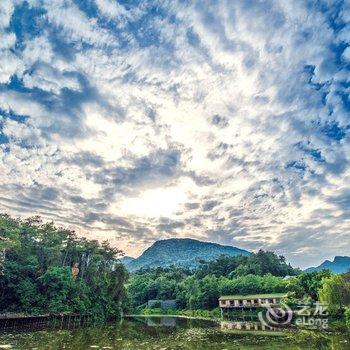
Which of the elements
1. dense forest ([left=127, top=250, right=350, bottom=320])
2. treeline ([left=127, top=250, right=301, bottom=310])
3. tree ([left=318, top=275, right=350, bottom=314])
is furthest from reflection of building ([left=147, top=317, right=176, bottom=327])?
tree ([left=318, top=275, right=350, bottom=314])

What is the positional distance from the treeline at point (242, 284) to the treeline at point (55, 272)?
16.3 meters

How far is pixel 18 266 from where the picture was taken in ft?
125

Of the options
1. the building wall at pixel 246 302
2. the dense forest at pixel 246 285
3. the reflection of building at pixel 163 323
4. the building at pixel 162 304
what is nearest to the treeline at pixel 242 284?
the dense forest at pixel 246 285

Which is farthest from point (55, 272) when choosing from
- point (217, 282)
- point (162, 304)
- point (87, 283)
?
point (162, 304)

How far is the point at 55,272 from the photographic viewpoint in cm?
4053

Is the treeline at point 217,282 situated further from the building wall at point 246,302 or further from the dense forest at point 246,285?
the building wall at point 246,302

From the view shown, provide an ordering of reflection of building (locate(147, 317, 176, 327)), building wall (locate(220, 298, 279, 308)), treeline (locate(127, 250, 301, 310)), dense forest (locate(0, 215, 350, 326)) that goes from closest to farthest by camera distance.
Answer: dense forest (locate(0, 215, 350, 326)) < reflection of building (locate(147, 317, 176, 327)) < building wall (locate(220, 298, 279, 308)) < treeline (locate(127, 250, 301, 310))

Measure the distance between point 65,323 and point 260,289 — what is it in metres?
33.7

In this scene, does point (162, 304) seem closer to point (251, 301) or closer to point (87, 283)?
point (87, 283)

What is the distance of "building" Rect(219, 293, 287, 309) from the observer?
46756mm

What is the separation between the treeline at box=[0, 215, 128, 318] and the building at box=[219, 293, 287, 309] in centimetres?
1870

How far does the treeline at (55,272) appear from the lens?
124 feet

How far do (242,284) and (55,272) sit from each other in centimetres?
3595

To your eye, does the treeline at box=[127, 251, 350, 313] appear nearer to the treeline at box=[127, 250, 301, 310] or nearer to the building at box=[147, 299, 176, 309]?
the treeline at box=[127, 250, 301, 310]
